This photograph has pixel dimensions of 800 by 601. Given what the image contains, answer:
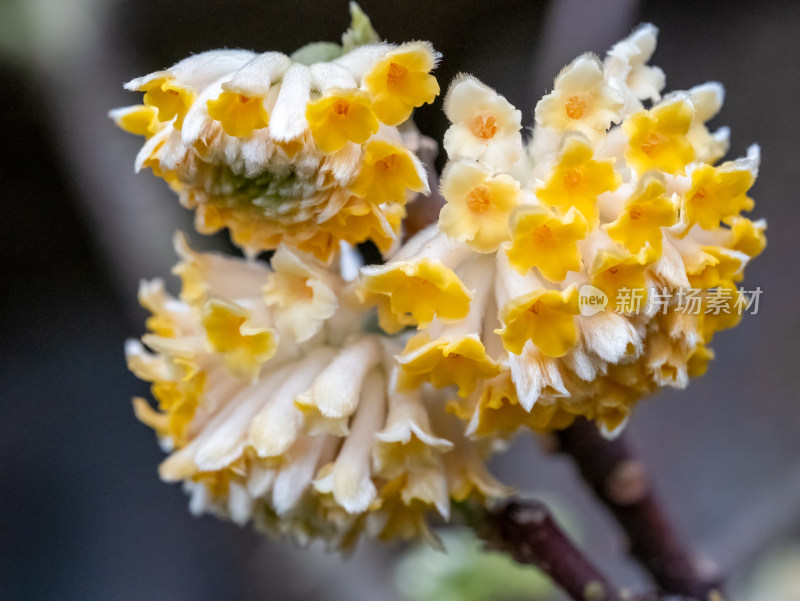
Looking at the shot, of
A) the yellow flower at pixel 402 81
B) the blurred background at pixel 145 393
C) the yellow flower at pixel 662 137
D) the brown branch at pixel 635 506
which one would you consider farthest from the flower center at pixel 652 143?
the blurred background at pixel 145 393

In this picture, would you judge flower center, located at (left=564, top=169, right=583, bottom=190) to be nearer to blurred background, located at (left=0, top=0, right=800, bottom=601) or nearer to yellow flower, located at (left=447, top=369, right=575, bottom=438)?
yellow flower, located at (left=447, top=369, right=575, bottom=438)

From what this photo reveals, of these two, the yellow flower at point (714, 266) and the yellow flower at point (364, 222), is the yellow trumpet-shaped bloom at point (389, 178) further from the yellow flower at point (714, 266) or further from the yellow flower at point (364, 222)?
the yellow flower at point (714, 266)

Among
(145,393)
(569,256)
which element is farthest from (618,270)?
(145,393)

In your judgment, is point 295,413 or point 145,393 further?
point 145,393

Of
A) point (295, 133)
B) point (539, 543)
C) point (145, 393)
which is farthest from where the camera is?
point (145, 393)

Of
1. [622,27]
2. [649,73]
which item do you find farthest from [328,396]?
Answer: [622,27]

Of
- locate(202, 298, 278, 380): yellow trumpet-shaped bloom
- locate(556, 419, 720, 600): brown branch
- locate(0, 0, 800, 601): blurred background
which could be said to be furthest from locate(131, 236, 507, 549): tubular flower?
locate(0, 0, 800, 601): blurred background

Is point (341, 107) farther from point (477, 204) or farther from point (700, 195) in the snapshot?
point (700, 195)

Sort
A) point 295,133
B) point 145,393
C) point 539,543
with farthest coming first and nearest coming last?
point 145,393 < point 539,543 < point 295,133
